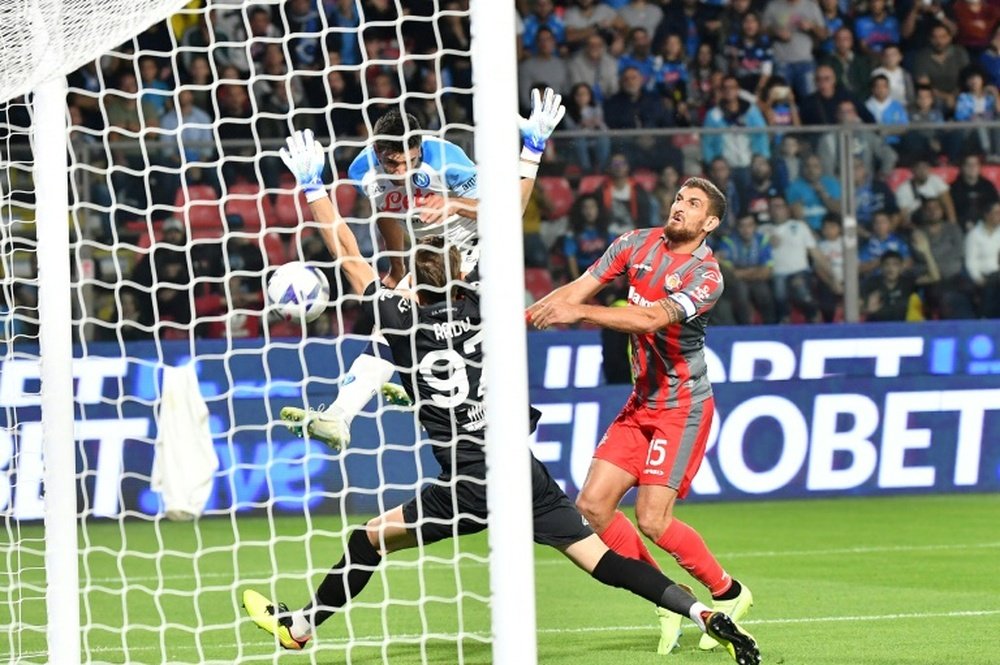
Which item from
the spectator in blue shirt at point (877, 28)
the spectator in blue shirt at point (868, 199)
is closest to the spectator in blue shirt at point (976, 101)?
the spectator in blue shirt at point (877, 28)

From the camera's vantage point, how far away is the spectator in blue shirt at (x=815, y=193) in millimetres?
13812

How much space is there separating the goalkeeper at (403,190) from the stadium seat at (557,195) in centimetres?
524

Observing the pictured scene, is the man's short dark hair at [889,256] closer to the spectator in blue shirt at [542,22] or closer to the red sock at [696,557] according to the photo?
the spectator in blue shirt at [542,22]

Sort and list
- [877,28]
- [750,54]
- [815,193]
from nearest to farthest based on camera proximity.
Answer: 1. [815,193]
2. [750,54]
3. [877,28]

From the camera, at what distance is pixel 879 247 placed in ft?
45.8

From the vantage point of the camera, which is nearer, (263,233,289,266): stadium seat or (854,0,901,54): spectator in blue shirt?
(263,233,289,266): stadium seat

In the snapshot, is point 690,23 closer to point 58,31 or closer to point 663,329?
point 663,329

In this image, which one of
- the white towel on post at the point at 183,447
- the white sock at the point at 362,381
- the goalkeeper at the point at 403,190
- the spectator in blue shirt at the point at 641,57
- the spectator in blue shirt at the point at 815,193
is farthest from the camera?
the spectator in blue shirt at the point at 641,57

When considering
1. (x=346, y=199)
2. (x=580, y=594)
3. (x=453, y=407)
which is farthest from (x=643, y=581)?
(x=346, y=199)

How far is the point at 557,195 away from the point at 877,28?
4983 millimetres

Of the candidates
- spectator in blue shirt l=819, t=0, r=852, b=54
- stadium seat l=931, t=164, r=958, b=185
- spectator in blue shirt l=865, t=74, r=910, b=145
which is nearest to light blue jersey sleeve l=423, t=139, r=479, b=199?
stadium seat l=931, t=164, r=958, b=185

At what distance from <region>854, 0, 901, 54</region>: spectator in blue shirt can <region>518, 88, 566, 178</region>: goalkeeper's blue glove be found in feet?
34.4

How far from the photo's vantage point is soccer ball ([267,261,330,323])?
6793 mm

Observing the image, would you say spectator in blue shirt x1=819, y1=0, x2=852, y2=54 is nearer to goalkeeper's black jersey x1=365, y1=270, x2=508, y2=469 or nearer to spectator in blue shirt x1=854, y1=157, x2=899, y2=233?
spectator in blue shirt x1=854, y1=157, x2=899, y2=233
